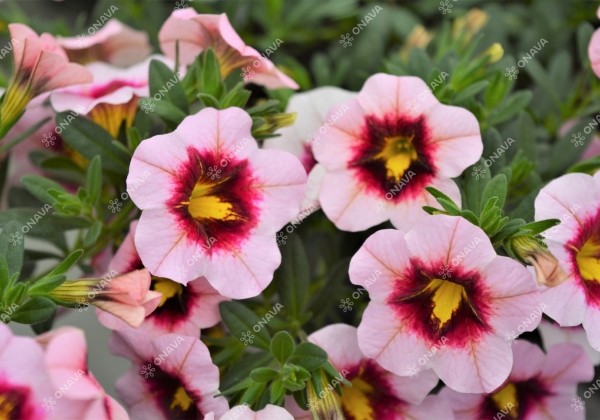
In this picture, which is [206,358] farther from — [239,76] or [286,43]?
[286,43]

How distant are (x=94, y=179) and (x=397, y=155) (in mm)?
353

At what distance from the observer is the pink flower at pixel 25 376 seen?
2.07ft

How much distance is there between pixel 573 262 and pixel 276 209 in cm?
30

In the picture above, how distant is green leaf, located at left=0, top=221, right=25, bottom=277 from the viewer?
0.76 metres

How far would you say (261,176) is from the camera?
2.49 feet

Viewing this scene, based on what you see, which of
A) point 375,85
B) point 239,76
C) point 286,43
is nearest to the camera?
point 375,85

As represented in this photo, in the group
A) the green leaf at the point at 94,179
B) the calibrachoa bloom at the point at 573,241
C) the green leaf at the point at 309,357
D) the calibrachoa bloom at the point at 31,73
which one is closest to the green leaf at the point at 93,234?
the green leaf at the point at 94,179

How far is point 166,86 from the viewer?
2.72 ft

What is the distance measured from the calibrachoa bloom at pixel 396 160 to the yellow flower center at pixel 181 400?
25 centimetres

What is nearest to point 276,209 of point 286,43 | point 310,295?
point 310,295

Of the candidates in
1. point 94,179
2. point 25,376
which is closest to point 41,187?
point 94,179

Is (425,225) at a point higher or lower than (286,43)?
higher

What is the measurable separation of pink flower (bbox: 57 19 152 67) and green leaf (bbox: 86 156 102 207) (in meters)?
0.23

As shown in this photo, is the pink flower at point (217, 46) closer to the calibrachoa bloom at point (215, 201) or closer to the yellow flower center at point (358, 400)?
the calibrachoa bloom at point (215, 201)
